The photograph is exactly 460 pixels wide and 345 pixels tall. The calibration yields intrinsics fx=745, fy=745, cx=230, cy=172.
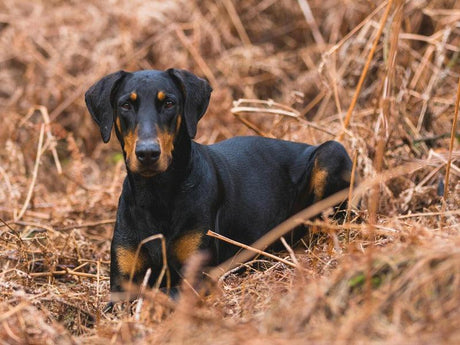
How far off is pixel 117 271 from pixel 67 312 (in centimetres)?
45

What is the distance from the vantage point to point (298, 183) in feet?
18.6

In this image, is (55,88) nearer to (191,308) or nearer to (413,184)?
(413,184)

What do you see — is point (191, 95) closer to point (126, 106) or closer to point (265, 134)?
point (126, 106)

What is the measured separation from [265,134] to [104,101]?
231 centimetres

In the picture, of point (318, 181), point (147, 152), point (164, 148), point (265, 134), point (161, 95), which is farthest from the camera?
point (265, 134)

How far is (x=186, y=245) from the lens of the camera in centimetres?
435

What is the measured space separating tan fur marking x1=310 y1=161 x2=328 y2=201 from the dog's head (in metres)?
1.36

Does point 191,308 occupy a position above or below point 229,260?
above

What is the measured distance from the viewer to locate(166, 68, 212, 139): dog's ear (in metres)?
4.36

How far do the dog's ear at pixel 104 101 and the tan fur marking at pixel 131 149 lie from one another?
0.64ft

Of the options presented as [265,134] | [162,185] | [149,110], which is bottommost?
[265,134]

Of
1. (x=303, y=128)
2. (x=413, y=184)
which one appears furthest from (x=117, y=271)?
(x=303, y=128)

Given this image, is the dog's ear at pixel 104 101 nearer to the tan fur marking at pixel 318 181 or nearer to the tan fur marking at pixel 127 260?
the tan fur marking at pixel 127 260

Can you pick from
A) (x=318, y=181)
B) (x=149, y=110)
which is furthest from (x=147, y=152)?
(x=318, y=181)
